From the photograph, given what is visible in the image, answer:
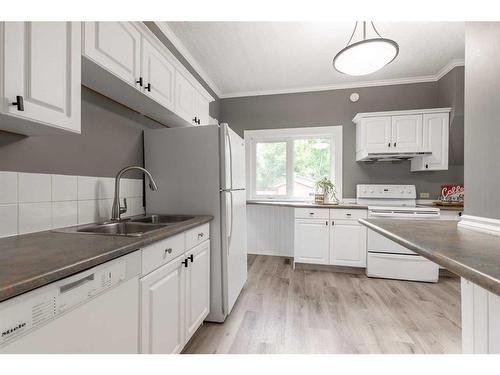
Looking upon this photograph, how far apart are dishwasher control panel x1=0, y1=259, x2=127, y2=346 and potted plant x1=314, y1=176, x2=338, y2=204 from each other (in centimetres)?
283

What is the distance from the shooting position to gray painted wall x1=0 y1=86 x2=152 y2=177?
1.15 meters

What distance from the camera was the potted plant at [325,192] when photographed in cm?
329

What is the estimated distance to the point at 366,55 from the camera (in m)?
1.69

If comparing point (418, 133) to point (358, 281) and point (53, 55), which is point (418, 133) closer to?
point (358, 281)

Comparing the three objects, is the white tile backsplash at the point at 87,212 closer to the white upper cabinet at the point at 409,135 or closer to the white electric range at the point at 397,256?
the white electric range at the point at 397,256

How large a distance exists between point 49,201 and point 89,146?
0.44 meters

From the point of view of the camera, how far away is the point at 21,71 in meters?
0.85

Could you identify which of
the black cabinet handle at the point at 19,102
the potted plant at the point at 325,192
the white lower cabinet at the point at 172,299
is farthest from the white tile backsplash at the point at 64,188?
the potted plant at the point at 325,192

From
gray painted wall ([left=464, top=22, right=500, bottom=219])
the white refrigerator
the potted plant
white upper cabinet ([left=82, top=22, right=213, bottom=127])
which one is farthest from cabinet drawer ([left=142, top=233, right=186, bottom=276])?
the potted plant

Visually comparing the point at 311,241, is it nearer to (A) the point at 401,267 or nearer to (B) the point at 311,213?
(B) the point at 311,213

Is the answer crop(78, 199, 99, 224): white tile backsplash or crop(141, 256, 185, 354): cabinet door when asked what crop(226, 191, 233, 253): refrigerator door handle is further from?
crop(78, 199, 99, 224): white tile backsplash

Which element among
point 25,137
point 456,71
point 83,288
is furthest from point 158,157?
point 456,71

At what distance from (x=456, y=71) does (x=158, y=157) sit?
374 cm

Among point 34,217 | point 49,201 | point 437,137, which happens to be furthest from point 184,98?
point 437,137
